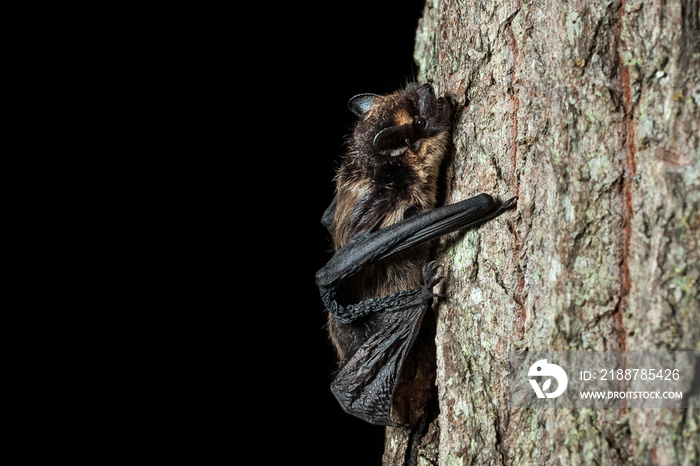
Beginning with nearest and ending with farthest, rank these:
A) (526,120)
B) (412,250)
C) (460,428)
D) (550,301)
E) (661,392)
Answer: (661,392)
(550,301)
(526,120)
(460,428)
(412,250)

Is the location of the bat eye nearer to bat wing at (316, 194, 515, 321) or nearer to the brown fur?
the brown fur

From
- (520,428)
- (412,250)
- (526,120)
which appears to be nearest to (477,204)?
(526,120)

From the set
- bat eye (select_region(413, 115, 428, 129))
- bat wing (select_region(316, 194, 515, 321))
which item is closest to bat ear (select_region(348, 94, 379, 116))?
bat eye (select_region(413, 115, 428, 129))

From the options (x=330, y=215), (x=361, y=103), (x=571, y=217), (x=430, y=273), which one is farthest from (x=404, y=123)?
(x=571, y=217)

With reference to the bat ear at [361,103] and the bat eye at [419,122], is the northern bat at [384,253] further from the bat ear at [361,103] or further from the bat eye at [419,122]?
the bat ear at [361,103]

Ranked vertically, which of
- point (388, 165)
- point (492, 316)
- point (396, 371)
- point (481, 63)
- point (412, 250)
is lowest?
point (396, 371)

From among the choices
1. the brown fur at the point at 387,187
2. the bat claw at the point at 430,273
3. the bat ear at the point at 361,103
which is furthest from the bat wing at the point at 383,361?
the bat ear at the point at 361,103

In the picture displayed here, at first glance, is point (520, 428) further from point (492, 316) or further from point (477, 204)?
point (477, 204)
